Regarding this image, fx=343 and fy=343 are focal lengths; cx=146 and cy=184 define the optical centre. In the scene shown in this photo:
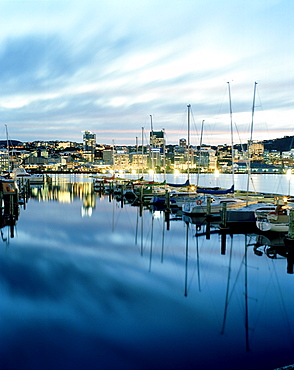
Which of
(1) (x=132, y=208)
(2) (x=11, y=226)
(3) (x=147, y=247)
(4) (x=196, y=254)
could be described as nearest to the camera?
(4) (x=196, y=254)

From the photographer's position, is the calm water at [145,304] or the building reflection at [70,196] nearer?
the calm water at [145,304]

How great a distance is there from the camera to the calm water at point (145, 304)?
24.6 feet

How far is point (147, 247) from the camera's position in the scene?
1861cm

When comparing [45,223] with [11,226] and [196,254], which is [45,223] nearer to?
[11,226]

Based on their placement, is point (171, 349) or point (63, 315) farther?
point (63, 315)

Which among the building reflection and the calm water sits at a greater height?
the calm water

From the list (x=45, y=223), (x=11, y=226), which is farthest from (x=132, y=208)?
(x=11, y=226)

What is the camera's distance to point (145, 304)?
34.0 ft

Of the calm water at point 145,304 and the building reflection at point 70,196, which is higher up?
the calm water at point 145,304

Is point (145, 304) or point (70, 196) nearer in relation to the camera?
point (145, 304)

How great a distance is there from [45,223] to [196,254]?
14.0 meters

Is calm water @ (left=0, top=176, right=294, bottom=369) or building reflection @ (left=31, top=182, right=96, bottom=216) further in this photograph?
building reflection @ (left=31, top=182, right=96, bottom=216)

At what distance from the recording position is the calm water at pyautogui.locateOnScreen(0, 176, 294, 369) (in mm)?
7484

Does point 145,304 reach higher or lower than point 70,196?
higher
